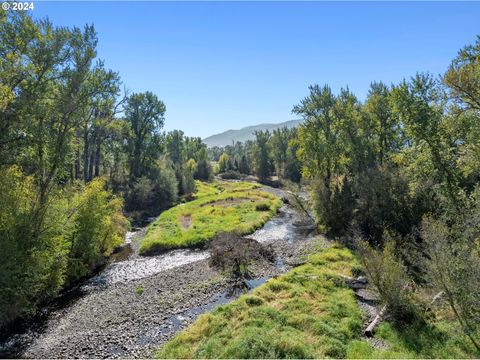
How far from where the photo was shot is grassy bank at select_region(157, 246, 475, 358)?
1234 centimetres

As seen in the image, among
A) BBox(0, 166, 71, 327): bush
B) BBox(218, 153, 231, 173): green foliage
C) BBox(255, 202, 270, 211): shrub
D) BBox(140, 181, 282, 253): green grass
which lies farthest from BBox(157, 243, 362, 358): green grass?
BBox(218, 153, 231, 173): green foliage

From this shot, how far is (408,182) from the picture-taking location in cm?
2753

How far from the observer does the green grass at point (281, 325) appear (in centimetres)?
1253

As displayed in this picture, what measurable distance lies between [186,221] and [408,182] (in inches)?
1156

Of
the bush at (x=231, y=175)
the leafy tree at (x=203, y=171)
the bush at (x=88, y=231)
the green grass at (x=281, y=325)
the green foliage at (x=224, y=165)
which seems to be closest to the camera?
the green grass at (x=281, y=325)

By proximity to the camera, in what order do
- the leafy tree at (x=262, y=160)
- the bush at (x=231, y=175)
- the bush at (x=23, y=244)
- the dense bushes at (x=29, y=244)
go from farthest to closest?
the bush at (x=231, y=175), the leafy tree at (x=262, y=160), the dense bushes at (x=29, y=244), the bush at (x=23, y=244)

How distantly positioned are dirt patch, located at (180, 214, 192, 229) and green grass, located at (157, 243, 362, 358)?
73.3ft

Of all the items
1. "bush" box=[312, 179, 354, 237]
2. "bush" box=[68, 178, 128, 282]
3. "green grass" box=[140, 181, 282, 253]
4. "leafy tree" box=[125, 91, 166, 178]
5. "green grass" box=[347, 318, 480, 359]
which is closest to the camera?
"green grass" box=[347, 318, 480, 359]

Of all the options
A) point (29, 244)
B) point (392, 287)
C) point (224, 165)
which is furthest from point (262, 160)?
point (29, 244)

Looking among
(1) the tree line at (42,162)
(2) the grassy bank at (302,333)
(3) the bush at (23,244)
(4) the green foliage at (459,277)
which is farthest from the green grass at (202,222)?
(4) the green foliage at (459,277)

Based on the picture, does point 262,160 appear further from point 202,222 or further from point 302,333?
point 302,333

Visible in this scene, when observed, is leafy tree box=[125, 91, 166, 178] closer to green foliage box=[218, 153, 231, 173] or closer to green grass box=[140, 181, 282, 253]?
green grass box=[140, 181, 282, 253]

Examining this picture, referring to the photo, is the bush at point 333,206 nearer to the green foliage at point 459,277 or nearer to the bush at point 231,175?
the green foliage at point 459,277

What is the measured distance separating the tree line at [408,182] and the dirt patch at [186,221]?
17.3m
